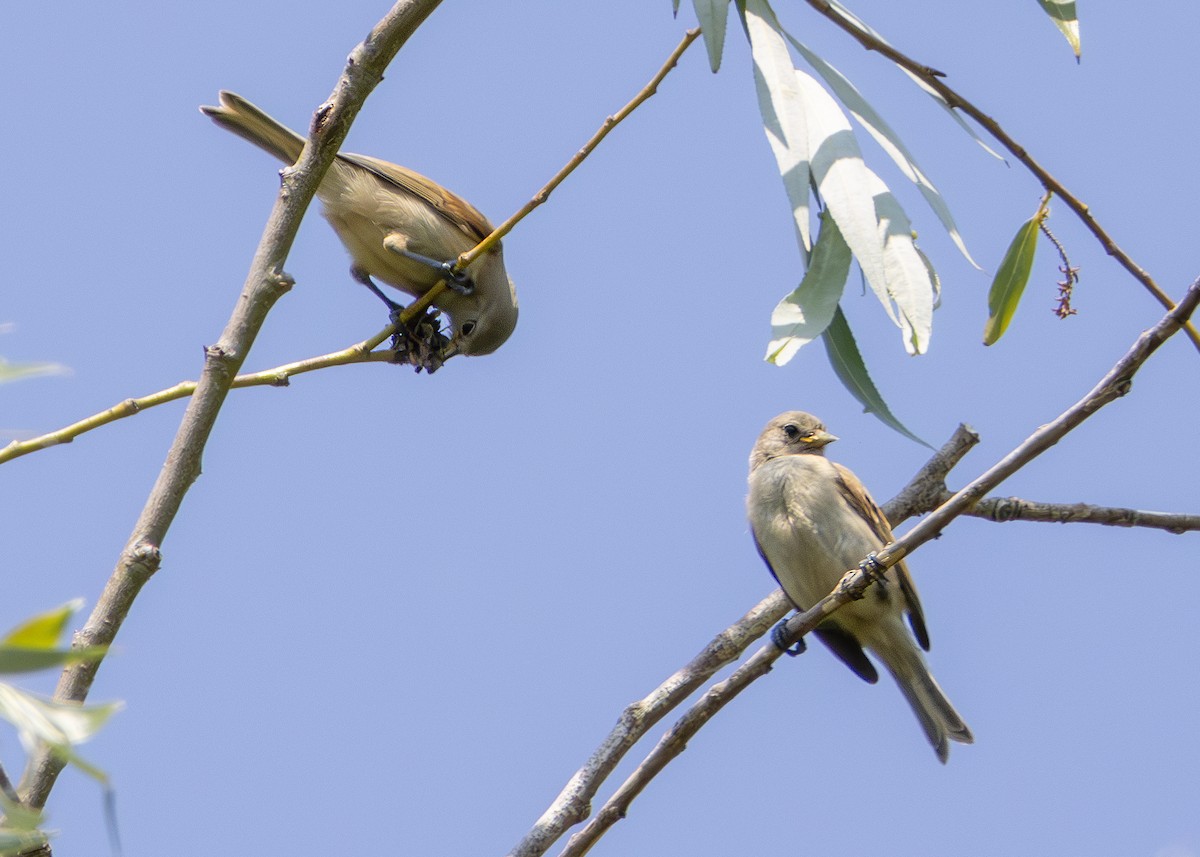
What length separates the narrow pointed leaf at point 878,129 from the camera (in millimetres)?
A: 3098

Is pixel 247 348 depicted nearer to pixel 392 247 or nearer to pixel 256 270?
pixel 256 270


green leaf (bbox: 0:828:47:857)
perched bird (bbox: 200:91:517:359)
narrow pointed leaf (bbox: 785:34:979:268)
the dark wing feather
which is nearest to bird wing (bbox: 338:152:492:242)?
perched bird (bbox: 200:91:517:359)

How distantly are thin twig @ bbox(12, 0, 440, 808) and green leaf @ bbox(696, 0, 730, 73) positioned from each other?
23.5 inches

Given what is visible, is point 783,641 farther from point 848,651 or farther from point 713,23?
point 848,651

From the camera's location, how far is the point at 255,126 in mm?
5508

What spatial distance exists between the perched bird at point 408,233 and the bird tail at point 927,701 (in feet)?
7.91

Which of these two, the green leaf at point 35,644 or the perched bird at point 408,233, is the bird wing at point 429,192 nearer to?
the perched bird at point 408,233

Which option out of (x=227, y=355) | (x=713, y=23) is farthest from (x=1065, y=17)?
(x=227, y=355)

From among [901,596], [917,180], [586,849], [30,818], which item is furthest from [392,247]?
[30,818]

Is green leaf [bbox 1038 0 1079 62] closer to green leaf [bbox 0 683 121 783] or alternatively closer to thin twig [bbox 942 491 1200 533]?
thin twig [bbox 942 491 1200 533]

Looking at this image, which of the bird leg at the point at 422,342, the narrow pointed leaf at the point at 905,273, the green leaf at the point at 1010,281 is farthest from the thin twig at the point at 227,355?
the bird leg at the point at 422,342

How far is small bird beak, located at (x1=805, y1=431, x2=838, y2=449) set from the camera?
20.1 ft

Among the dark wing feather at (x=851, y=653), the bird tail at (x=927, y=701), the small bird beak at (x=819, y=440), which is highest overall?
the small bird beak at (x=819, y=440)

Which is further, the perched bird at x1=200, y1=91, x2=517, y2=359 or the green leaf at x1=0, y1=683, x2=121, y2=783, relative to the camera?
the perched bird at x1=200, y1=91, x2=517, y2=359
